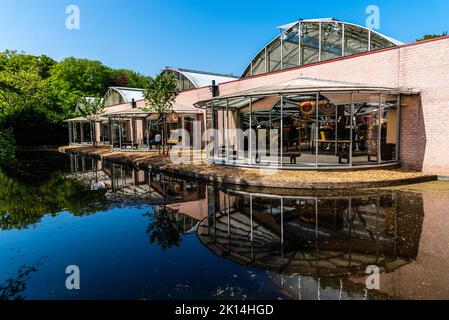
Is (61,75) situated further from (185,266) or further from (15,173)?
(185,266)

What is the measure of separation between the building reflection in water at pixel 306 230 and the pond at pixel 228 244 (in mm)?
18

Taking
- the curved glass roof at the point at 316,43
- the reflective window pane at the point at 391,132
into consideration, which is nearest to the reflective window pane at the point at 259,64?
the curved glass roof at the point at 316,43

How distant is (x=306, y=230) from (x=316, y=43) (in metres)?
12.1

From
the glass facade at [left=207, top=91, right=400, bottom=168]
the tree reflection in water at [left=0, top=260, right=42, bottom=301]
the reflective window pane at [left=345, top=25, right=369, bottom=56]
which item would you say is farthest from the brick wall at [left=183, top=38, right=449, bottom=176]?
the tree reflection in water at [left=0, top=260, right=42, bottom=301]

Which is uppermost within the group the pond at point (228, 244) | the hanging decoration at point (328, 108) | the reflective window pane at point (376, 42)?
the reflective window pane at point (376, 42)

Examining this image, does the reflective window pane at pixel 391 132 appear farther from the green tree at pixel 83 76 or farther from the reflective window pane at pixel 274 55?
the green tree at pixel 83 76

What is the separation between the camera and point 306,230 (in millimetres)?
5305

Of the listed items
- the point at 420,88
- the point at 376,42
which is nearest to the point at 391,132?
the point at 420,88

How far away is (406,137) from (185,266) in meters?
9.83

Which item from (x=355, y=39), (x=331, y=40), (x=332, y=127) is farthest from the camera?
(x=332, y=127)

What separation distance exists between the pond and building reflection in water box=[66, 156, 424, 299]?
18 millimetres

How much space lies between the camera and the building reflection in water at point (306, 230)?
368 centimetres

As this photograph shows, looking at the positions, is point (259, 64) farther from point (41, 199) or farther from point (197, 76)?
point (41, 199)
